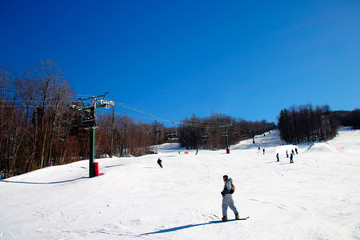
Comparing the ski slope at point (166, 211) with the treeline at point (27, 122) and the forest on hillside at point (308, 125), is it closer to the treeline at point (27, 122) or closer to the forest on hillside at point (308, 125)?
the treeline at point (27, 122)

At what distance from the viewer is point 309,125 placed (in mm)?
81625

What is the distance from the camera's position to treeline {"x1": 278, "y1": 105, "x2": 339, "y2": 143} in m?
79.2

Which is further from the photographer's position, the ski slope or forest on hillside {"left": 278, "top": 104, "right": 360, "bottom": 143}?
forest on hillside {"left": 278, "top": 104, "right": 360, "bottom": 143}

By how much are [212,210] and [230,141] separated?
9515 cm

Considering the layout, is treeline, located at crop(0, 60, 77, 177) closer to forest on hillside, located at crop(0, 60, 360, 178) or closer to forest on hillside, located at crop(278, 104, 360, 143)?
forest on hillside, located at crop(0, 60, 360, 178)

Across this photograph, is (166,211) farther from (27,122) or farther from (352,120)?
(352,120)

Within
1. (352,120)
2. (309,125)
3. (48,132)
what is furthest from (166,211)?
(352,120)

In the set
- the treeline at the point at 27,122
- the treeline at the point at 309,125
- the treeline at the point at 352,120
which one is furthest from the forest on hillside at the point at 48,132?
the treeline at the point at 352,120

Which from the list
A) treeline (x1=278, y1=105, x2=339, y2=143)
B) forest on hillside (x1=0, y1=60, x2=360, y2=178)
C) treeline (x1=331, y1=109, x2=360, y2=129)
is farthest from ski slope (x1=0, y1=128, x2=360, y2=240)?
treeline (x1=331, y1=109, x2=360, y2=129)

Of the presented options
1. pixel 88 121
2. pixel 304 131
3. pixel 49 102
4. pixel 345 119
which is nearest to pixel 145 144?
pixel 49 102

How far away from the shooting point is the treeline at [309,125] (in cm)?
7919

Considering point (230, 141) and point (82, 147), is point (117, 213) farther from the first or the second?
point (230, 141)

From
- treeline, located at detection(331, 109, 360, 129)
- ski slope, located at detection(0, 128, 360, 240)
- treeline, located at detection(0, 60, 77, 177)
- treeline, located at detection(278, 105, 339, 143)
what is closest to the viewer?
ski slope, located at detection(0, 128, 360, 240)

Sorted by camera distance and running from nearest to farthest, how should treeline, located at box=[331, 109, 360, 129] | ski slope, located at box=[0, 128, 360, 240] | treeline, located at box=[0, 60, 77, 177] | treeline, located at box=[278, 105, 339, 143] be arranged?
ski slope, located at box=[0, 128, 360, 240] → treeline, located at box=[0, 60, 77, 177] → treeline, located at box=[278, 105, 339, 143] → treeline, located at box=[331, 109, 360, 129]
